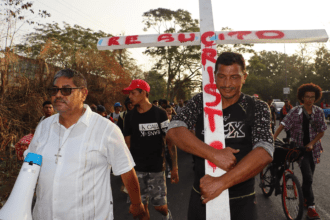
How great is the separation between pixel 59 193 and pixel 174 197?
10.8 ft

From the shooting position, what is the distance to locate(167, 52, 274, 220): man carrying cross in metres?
1.15

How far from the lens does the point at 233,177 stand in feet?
3.74

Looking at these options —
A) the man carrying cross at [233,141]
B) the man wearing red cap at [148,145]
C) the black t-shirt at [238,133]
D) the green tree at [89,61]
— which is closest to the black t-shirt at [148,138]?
the man wearing red cap at [148,145]

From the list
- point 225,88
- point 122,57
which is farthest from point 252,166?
point 122,57

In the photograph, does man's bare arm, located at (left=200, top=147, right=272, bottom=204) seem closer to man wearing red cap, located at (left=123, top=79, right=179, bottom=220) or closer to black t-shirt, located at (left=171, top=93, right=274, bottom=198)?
black t-shirt, located at (left=171, top=93, right=274, bottom=198)

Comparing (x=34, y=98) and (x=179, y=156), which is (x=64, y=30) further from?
(x=179, y=156)

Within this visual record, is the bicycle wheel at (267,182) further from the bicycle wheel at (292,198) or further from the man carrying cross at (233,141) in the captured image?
the man carrying cross at (233,141)

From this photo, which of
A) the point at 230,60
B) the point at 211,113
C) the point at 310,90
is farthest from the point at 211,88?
the point at 310,90

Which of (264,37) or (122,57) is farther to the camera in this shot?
(122,57)

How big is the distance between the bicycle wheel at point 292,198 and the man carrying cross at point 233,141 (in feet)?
7.61

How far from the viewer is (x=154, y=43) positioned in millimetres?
1455

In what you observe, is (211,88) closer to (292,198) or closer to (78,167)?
(78,167)

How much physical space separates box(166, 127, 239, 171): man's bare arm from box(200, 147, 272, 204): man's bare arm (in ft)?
0.14

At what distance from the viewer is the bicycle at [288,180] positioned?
3.50 meters
